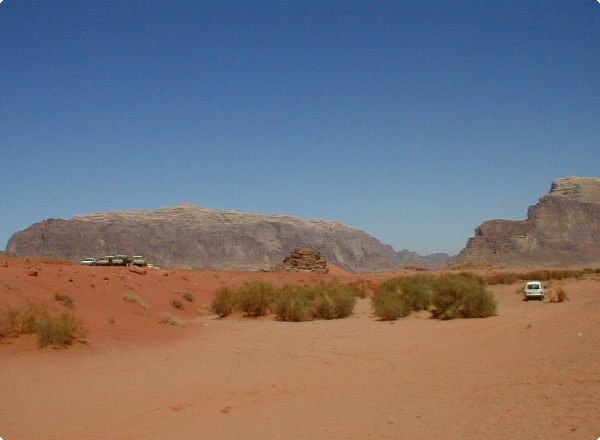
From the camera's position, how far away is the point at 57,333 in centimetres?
1556

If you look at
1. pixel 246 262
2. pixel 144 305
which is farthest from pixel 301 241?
pixel 144 305

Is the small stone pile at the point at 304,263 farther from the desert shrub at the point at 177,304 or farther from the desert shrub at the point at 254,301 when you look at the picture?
the desert shrub at the point at 254,301

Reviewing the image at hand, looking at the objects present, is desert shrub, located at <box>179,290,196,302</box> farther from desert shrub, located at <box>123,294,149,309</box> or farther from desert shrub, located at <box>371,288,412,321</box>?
desert shrub, located at <box>371,288,412,321</box>

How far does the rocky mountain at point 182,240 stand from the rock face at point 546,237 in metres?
30.5

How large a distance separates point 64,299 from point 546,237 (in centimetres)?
14592

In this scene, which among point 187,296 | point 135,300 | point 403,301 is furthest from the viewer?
point 187,296

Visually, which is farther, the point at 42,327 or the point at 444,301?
the point at 444,301

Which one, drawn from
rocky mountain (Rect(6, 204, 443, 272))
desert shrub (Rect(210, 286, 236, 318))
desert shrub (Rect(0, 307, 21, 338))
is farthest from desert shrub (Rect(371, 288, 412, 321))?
rocky mountain (Rect(6, 204, 443, 272))

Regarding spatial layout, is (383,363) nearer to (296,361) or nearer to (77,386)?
(296,361)

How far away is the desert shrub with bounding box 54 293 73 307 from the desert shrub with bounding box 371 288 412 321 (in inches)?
498

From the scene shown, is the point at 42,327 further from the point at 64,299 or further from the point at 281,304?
the point at 281,304

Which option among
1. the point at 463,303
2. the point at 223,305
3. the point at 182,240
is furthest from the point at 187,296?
the point at 182,240

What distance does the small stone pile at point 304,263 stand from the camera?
2698 inches

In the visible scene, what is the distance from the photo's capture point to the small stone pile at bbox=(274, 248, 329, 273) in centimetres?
6852
